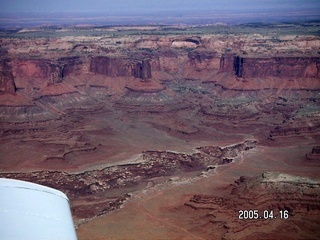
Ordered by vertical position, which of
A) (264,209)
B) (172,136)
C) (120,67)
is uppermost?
(120,67)

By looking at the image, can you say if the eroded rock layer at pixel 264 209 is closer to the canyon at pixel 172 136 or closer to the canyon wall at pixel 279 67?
the canyon at pixel 172 136

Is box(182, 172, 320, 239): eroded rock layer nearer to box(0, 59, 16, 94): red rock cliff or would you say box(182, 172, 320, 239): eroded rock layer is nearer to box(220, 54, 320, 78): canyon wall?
box(0, 59, 16, 94): red rock cliff

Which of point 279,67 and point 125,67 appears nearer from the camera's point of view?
point 279,67

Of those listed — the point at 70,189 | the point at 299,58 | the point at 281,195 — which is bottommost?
the point at 70,189

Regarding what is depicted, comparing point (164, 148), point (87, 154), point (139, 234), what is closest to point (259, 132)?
point (164, 148)

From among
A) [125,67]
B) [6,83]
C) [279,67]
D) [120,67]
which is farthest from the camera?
[120,67]

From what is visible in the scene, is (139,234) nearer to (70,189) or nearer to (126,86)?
(70,189)

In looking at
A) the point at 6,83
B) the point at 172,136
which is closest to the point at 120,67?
the point at 6,83

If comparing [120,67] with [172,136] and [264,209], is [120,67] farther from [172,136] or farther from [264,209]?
[264,209]
